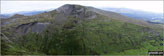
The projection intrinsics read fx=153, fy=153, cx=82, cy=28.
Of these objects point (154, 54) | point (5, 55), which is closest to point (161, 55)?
point (154, 54)

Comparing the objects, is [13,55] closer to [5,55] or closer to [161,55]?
[5,55]

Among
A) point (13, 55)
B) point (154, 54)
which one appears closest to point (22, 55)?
point (13, 55)

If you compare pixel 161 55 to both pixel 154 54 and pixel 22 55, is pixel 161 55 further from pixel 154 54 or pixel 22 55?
pixel 22 55

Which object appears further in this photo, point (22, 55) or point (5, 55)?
point (22, 55)

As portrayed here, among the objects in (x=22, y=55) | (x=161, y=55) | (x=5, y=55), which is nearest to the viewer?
(x=161, y=55)

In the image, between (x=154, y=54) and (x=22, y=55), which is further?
(x=22, y=55)

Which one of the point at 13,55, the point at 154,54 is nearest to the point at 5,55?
the point at 13,55

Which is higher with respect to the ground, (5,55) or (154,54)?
(154,54)

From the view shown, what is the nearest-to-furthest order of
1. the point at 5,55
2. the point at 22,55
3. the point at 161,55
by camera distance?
the point at 161,55 → the point at 5,55 → the point at 22,55

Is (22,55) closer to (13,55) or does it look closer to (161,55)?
(13,55)
